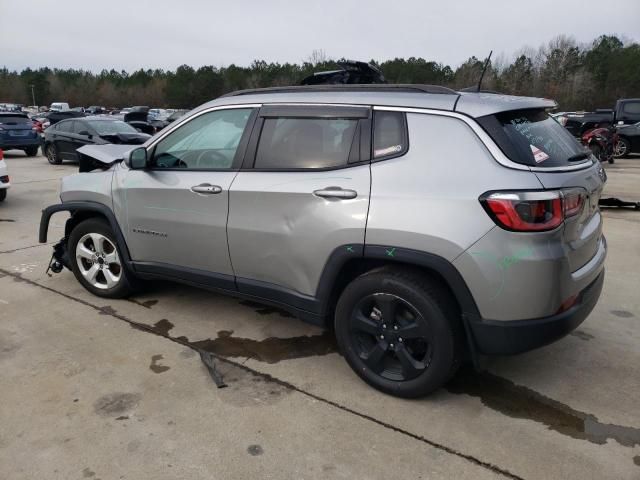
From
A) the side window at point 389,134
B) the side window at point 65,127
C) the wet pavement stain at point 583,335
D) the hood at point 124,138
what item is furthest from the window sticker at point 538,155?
the side window at point 65,127

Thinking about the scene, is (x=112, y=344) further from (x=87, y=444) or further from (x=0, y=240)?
(x=0, y=240)

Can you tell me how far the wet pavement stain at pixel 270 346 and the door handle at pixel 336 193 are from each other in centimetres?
119

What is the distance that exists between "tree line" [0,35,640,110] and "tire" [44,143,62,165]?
2392 centimetres

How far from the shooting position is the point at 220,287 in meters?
3.61

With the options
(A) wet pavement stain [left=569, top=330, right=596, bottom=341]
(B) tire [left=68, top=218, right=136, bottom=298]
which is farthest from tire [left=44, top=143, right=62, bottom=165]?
(A) wet pavement stain [left=569, top=330, right=596, bottom=341]

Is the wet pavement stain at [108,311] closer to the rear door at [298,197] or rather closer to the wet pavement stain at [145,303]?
the wet pavement stain at [145,303]

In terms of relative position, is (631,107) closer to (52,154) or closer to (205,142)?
(205,142)

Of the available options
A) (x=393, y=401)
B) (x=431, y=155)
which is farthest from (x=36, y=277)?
(x=431, y=155)

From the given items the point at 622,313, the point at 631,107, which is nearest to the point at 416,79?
the point at 631,107

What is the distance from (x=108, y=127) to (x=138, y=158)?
12044 mm

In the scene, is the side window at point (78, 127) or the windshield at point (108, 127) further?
the side window at point (78, 127)

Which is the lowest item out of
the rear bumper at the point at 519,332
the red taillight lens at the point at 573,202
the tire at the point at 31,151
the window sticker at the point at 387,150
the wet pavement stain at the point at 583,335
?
the tire at the point at 31,151

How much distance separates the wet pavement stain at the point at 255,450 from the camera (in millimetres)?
2490

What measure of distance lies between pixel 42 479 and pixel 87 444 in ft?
0.86
